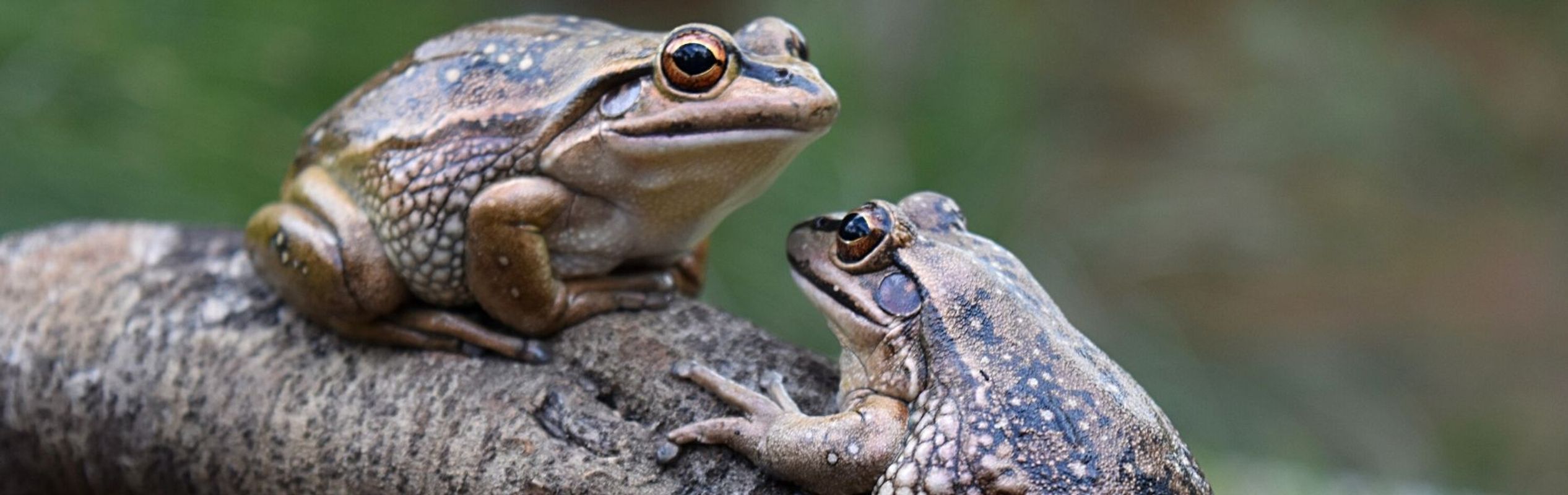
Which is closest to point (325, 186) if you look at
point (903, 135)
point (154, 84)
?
point (154, 84)

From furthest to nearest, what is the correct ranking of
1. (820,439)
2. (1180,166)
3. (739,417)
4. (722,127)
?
(1180,166) → (722,127) → (739,417) → (820,439)

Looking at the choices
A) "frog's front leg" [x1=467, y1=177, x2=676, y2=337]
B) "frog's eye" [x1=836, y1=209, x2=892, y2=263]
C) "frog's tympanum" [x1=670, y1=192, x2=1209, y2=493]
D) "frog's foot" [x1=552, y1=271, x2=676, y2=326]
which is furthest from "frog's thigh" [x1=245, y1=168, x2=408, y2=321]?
"frog's eye" [x1=836, y1=209, x2=892, y2=263]

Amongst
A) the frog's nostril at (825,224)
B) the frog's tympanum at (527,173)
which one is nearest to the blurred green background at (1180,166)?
the frog's tympanum at (527,173)

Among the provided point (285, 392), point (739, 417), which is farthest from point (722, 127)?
point (285, 392)

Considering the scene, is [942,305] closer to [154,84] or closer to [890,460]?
[890,460]

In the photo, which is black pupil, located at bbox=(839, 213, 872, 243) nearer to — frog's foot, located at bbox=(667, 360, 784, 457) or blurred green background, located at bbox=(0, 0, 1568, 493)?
frog's foot, located at bbox=(667, 360, 784, 457)

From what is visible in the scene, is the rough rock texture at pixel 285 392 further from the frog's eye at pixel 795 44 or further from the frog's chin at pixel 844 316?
the frog's eye at pixel 795 44

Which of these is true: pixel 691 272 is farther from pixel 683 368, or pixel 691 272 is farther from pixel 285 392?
pixel 285 392
